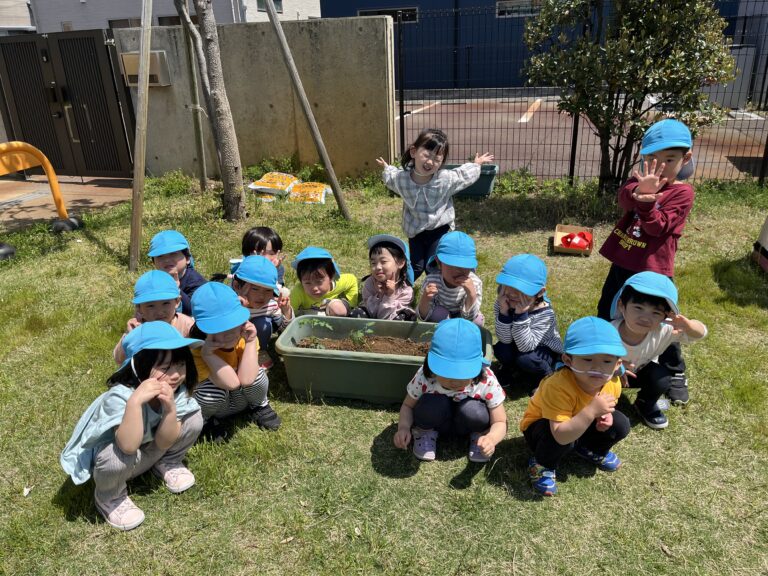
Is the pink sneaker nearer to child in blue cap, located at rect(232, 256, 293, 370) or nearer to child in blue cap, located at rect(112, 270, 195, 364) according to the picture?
child in blue cap, located at rect(232, 256, 293, 370)

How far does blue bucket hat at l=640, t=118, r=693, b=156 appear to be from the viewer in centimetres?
309

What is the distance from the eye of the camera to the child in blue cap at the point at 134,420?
94.8 inches

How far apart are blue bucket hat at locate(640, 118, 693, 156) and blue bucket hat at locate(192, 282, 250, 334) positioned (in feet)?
7.93

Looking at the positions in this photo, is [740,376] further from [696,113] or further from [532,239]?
[696,113]

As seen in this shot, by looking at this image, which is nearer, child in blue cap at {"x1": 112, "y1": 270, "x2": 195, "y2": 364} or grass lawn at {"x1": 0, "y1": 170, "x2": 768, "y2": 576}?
grass lawn at {"x1": 0, "y1": 170, "x2": 768, "y2": 576}

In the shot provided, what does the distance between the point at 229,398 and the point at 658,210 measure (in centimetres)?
264

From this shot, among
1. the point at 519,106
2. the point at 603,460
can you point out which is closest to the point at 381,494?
the point at 603,460

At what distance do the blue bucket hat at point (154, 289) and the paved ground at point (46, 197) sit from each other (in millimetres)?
4823

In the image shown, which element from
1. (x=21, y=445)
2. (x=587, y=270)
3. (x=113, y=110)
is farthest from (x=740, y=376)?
(x=113, y=110)

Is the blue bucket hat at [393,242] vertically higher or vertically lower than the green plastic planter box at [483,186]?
higher

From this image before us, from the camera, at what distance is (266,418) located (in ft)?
10.4

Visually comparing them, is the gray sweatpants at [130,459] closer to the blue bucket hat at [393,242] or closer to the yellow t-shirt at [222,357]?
the yellow t-shirt at [222,357]

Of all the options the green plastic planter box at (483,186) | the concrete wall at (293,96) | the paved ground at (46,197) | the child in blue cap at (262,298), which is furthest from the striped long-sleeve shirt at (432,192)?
the paved ground at (46,197)

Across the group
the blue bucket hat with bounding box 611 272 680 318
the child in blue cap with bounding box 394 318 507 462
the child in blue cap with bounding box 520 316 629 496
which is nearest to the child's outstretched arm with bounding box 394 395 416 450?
the child in blue cap with bounding box 394 318 507 462
